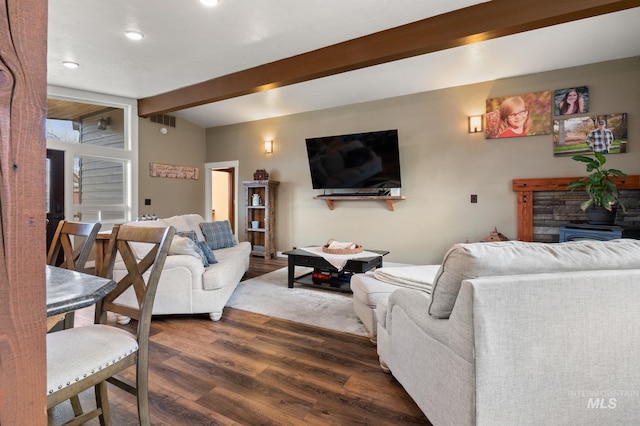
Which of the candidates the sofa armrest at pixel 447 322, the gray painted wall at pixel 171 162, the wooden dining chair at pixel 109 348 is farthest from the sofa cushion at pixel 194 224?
the sofa armrest at pixel 447 322

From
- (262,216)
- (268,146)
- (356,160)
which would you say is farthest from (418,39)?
(262,216)

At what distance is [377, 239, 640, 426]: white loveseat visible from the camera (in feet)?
3.64

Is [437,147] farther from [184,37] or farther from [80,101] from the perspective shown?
[80,101]

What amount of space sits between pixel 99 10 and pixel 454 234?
4.93 metres

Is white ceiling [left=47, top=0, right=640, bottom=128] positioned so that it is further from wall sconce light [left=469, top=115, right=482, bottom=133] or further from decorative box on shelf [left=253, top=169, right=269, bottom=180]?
decorative box on shelf [left=253, top=169, right=269, bottom=180]

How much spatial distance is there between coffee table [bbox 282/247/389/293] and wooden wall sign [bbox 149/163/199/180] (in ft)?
12.1

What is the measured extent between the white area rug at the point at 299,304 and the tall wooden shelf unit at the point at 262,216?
1.86m

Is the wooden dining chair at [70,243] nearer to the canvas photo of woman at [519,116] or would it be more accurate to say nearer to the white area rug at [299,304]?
the white area rug at [299,304]

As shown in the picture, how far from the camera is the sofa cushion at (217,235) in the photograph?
4.21 m

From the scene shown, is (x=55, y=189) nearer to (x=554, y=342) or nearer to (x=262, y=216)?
(x=262, y=216)

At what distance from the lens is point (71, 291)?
0.99m

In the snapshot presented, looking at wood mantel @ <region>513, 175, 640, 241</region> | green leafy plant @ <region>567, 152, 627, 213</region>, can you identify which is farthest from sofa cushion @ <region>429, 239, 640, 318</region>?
wood mantel @ <region>513, 175, 640, 241</region>

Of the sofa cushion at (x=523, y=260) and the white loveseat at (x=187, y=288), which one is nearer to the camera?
the sofa cushion at (x=523, y=260)

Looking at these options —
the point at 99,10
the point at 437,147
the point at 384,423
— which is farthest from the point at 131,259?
the point at 437,147
